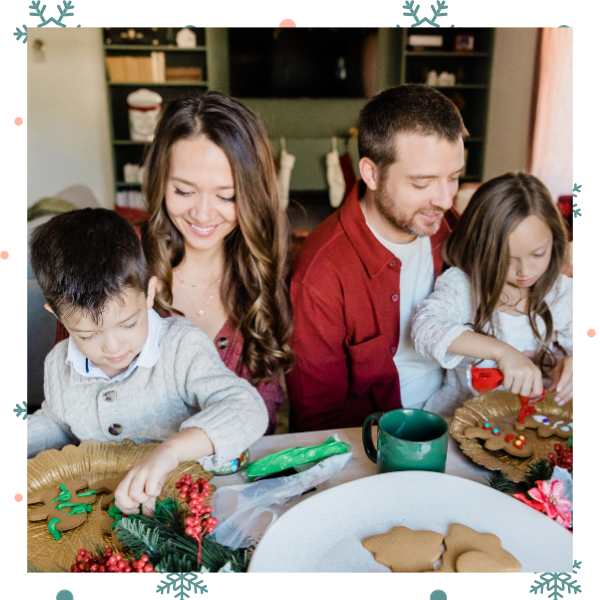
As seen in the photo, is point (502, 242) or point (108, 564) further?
point (502, 242)

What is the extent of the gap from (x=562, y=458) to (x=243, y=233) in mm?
821

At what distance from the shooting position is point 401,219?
149cm

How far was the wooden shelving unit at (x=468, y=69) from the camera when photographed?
5.04 m

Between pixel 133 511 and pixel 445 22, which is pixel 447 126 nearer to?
pixel 445 22

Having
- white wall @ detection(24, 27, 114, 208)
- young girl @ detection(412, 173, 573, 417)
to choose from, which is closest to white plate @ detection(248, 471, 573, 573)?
young girl @ detection(412, 173, 573, 417)

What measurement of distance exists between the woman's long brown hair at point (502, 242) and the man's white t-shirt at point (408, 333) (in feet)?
0.49

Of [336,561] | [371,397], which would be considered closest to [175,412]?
[336,561]

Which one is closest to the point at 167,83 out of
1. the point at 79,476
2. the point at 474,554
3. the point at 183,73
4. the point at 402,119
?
the point at 183,73

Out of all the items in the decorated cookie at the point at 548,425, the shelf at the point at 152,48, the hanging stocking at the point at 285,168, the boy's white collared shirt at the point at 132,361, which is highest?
the shelf at the point at 152,48

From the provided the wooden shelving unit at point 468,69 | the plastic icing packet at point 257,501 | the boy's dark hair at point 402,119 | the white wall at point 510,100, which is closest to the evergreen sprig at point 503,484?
the plastic icing packet at point 257,501

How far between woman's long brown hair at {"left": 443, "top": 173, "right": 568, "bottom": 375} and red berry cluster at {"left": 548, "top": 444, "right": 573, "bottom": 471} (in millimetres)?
492

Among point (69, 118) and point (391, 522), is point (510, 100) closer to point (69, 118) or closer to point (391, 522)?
point (69, 118)

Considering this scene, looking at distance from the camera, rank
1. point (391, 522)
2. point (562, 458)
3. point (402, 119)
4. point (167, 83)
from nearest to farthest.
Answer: point (391, 522) < point (562, 458) < point (402, 119) < point (167, 83)

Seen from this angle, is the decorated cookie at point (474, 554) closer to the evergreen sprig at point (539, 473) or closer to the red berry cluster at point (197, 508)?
the evergreen sprig at point (539, 473)
